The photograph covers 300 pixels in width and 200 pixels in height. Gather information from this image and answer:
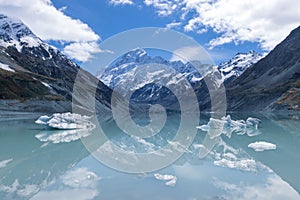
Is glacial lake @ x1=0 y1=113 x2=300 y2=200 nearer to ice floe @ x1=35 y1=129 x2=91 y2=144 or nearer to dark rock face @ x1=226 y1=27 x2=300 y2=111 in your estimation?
ice floe @ x1=35 y1=129 x2=91 y2=144

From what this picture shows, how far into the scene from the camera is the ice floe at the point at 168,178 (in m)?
19.0

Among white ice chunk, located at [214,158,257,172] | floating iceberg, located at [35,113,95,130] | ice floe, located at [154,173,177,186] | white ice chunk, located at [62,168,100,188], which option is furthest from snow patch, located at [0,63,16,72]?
ice floe, located at [154,173,177,186]

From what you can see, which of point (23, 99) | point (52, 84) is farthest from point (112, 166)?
point (52, 84)

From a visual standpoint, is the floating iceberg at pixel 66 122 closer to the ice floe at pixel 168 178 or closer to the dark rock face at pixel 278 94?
the ice floe at pixel 168 178

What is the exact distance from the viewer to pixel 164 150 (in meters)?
34.2

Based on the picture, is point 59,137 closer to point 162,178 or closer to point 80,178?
point 80,178

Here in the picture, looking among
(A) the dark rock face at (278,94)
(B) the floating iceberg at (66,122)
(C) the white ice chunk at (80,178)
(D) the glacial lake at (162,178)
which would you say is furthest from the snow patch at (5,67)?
(C) the white ice chunk at (80,178)

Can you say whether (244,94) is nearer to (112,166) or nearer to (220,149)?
(220,149)

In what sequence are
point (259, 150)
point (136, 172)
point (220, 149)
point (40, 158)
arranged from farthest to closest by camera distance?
1. point (220, 149)
2. point (259, 150)
3. point (40, 158)
4. point (136, 172)

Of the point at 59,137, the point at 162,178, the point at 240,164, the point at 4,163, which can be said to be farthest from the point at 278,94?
the point at 4,163

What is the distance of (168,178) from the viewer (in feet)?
66.6

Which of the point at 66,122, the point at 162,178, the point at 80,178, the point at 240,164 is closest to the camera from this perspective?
the point at 162,178

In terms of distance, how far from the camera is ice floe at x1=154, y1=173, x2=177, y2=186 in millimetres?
19031

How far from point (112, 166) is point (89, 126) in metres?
40.5
